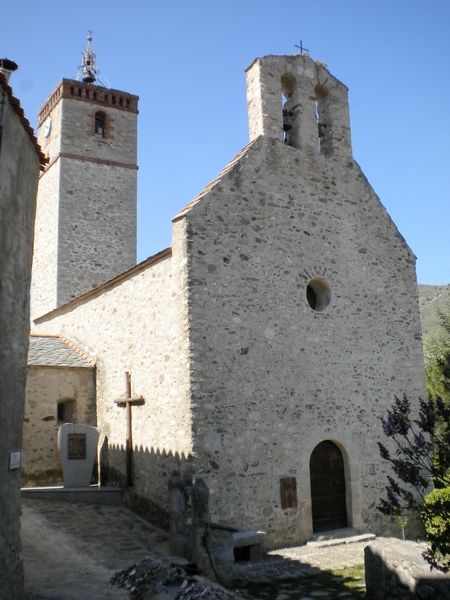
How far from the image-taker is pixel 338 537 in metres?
10.4

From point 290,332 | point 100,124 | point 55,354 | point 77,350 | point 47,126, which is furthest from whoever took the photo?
point 47,126

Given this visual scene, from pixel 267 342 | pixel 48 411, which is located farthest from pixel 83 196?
pixel 267 342

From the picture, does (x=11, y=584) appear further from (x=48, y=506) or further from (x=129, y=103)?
(x=129, y=103)

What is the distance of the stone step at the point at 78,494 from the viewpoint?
11.5 metres

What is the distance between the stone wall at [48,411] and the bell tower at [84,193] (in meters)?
6.27

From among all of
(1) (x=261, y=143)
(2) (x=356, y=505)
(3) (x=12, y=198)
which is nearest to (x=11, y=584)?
(3) (x=12, y=198)

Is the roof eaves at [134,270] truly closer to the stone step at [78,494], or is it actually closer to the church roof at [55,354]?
the church roof at [55,354]

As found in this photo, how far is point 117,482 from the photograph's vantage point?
39.0 feet

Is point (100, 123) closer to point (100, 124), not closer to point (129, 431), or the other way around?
point (100, 124)

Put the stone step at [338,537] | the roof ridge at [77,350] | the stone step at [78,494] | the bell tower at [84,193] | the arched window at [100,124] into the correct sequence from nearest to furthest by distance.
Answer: the stone step at [338,537]
the stone step at [78,494]
the roof ridge at [77,350]
the bell tower at [84,193]
the arched window at [100,124]

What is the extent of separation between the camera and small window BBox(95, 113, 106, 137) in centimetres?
2142

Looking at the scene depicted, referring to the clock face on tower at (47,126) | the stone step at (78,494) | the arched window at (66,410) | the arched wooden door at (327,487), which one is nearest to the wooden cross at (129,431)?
the stone step at (78,494)

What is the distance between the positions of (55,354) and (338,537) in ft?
25.6

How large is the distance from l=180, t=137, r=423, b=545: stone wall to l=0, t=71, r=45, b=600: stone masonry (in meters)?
3.64
